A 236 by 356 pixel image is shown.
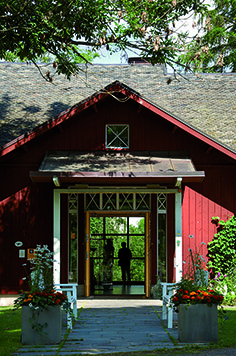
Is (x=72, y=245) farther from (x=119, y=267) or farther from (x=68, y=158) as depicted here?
(x=119, y=267)

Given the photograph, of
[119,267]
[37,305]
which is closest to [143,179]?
[37,305]

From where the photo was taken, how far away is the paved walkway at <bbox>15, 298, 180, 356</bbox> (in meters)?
8.96

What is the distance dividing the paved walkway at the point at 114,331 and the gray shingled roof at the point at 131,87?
5.74 meters

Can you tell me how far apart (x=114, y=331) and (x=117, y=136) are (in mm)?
6797

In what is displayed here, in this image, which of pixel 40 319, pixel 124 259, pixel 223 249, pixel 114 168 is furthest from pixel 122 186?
pixel 40 319

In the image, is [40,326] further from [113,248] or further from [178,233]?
[113,248]

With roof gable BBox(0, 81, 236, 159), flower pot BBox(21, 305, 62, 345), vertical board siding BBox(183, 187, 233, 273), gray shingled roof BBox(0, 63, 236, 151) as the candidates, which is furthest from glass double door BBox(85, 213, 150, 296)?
flower pot BBox(21, 305, 62, 345)

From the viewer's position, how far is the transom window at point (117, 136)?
16078 millimetres

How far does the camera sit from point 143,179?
14453 mm

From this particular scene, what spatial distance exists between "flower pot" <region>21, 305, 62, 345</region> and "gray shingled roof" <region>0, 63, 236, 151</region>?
8.27 meters

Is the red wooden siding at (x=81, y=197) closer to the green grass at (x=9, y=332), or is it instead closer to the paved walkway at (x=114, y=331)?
the paved walkway at (x=114, y=331)

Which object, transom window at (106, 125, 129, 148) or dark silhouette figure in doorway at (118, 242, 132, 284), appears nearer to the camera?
transom window at (106, 125, 129, 148)

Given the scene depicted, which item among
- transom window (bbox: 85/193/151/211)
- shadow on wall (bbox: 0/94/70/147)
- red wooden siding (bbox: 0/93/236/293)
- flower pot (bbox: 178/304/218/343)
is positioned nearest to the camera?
flower pot (bbox: 178/304/218/343)

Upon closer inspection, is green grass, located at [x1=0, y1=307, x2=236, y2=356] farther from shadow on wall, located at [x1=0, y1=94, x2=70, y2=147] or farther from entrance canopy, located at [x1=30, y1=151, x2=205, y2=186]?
shadow on wall, located at [x1=0, y1=94, x2=70, y2=147]
